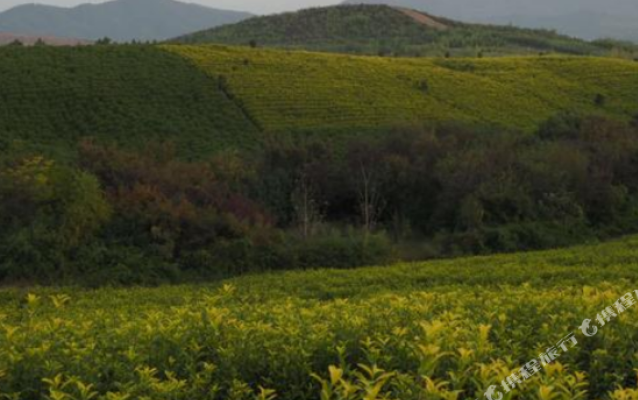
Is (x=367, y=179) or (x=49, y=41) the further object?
(x=49, y=41)

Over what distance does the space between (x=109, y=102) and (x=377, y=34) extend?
64.8 m

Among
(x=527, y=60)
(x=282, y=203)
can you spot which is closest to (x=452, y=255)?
(x=282, y=203)

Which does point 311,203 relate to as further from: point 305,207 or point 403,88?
point 403,88

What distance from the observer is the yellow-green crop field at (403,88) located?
134 ft

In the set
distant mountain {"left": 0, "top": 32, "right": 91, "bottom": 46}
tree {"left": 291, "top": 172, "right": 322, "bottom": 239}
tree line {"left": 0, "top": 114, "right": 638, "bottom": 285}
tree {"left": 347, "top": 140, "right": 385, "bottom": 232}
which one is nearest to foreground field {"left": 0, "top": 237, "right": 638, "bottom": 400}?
tree line {"left": 0, "top": 114, "right": 638, "bottom": 285}

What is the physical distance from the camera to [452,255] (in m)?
23.7

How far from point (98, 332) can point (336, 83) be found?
1584 inches

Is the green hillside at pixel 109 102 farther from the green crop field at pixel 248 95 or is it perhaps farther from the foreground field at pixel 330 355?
the foreground field at pixel 330 355

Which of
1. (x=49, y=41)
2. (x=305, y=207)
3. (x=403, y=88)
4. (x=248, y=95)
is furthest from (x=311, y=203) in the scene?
(x=49, y=41)

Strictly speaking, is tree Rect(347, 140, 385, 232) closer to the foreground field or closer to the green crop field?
the green crop field

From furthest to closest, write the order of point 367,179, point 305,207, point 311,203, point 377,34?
point 377,34, point 367,179, point 311,203, point 305,207

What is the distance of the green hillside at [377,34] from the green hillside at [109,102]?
38205 millimetres

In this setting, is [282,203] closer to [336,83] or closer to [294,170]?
[294,170]

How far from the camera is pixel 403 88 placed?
45.8 metres
